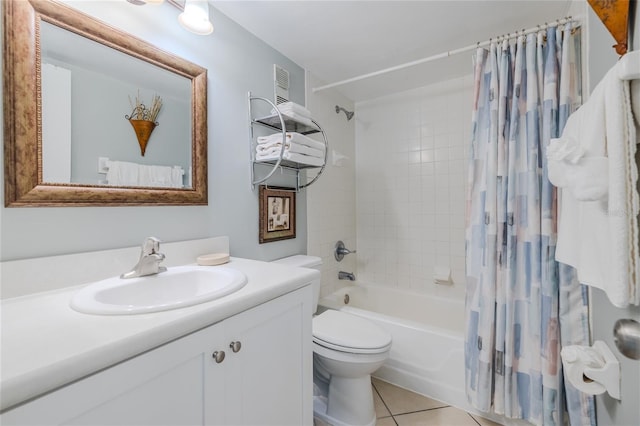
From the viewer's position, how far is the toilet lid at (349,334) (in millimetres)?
1333

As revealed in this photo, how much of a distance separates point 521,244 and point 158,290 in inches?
64.4

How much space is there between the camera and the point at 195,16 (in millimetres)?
1114

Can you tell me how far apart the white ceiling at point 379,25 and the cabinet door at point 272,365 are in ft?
4.79

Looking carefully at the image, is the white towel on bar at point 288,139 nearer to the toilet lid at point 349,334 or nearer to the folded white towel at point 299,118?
the folded white towel at point 299,118

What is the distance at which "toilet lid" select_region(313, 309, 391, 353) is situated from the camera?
52.5 inches

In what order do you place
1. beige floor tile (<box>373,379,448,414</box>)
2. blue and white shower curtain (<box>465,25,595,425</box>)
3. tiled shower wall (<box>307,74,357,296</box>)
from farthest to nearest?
tiled shower wall (<box>307,74,357,296</box>) < beige floor tile (<box>373,379,448,414</box>) < blue and white shower curtain (<box>465,25,595,425</box>)

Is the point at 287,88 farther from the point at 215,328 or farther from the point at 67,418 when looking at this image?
the point at 67,418

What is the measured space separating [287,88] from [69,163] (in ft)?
Answer: 4.34

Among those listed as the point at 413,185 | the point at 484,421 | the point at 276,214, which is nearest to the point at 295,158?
the point at 276,214

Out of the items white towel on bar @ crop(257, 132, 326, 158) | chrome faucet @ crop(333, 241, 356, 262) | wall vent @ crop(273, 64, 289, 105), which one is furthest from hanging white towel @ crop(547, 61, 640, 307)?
chrome faucet @ crop(333, 241, 356, 262)

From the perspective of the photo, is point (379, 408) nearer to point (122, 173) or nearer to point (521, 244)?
point (521, 244)

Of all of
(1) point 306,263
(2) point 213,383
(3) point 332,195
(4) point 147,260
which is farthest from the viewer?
(3) point 332,195

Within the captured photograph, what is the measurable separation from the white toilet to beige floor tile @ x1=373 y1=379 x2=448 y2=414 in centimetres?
22

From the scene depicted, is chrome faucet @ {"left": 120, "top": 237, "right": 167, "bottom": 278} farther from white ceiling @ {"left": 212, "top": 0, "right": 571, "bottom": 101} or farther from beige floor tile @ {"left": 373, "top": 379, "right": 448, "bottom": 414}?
beige floor tile @ {"left": 373, "top": 379, "right": 448, "bottom": 414}
